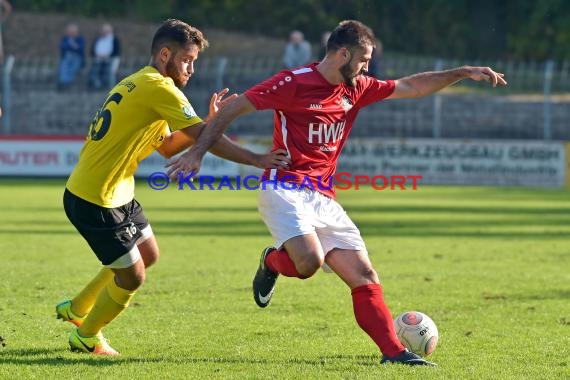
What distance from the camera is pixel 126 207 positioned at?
22.9ft

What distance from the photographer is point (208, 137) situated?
21.7 ft

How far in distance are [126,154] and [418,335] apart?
2.08m

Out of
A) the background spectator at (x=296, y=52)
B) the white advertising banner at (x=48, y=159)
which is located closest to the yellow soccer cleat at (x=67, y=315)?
the white advertising banner at (x=48, y=159)

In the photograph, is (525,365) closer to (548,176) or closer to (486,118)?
(548,176)

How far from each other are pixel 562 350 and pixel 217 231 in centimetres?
Answer: 839

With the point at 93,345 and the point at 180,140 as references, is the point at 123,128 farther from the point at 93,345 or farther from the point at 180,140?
the point at 93,345

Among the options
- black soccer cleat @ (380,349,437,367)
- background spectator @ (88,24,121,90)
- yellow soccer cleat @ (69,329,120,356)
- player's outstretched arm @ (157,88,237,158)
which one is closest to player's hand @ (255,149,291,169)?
player's outstretched arm @ (157,88,237,158)

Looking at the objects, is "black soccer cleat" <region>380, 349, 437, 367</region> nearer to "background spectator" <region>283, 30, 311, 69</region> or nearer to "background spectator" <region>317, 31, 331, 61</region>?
"background spectator" <region>317, 31, 331, 61</region>

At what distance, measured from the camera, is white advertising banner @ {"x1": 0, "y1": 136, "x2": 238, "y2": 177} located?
79.8 feet

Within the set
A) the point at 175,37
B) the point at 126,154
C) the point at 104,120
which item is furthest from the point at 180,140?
the point at 175,37

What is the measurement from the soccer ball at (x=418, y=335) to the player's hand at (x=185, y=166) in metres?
1.71

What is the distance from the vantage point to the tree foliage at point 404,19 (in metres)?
41.1

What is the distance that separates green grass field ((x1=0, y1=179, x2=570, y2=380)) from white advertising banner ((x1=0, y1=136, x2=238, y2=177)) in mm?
6716

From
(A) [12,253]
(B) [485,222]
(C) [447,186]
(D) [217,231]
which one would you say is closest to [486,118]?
(C) [447,186]
